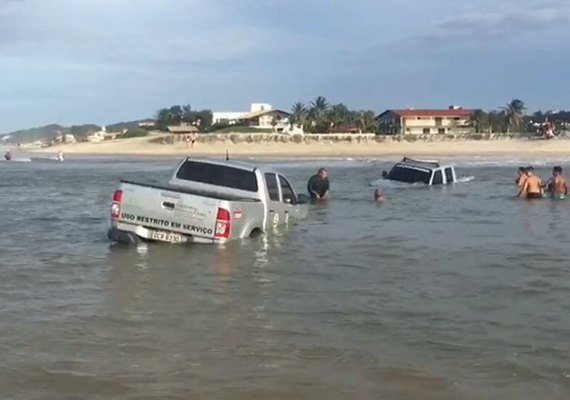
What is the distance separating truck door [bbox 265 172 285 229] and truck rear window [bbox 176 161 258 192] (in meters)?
0.36

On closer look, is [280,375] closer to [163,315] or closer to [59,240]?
[163,315]

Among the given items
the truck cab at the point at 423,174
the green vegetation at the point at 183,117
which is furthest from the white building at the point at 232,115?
the truck cab at the point at 423,174

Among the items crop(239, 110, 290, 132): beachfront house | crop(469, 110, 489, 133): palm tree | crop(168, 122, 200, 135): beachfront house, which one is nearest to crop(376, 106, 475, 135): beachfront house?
crop(469, 110, 489, 133): palm tree

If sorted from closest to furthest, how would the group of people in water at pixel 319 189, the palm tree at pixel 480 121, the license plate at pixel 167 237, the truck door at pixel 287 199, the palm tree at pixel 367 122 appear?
1. the license plate at pixel 167 237
2. the truck door at pixel 287 199
3. the group of people in water at pixel 319 189
4. the palm tree at pixel 480 121
5. the palm tree at pixel 367 122

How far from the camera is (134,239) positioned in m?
14.0

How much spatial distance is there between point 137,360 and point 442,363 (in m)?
2.50

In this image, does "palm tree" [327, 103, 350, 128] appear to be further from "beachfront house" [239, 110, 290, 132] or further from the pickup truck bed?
the pickup truck bed

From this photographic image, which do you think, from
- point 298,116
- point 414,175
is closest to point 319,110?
point 298,116

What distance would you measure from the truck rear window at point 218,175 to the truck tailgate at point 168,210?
176 centimetres

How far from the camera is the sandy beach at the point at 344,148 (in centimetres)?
8469

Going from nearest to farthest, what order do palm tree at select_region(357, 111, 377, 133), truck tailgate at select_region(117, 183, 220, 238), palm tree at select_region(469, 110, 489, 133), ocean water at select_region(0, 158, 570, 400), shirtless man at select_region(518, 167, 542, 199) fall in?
ocean water at select_region(0, 158, 570, 400)
truck tailgate at select_region(117, 183, 220, 238)
shirtless man at select_region(518, 167, 542, 199)
palm tree at select_region(469, 110, 489, 133)
palm tree at select_region(357, 111, 377, 133)

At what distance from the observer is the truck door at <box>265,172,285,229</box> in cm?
1564

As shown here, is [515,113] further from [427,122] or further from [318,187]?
[318,187]

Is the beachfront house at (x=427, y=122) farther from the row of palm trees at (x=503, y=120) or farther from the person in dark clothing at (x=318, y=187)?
the person in dark clothing at (x=318, y=187)
